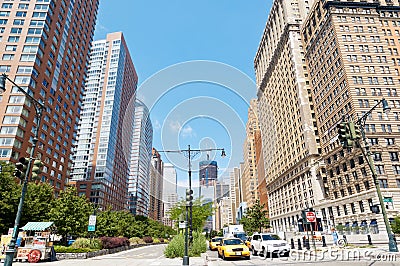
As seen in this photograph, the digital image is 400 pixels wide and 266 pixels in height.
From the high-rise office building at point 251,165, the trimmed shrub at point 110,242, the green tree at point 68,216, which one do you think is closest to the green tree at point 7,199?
the green tree at point 68,216

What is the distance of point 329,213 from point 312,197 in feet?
19.4

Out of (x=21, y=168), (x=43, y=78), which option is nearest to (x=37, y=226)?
(x=21, y=168)

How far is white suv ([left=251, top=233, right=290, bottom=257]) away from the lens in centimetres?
1941

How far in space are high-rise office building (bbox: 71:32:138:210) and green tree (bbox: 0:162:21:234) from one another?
6117 cm

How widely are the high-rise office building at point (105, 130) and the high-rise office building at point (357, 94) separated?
2608 inches

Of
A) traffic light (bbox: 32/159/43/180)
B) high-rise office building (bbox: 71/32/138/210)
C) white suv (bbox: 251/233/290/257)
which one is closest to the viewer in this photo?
traffic light (bbox: 32/159/43/180)

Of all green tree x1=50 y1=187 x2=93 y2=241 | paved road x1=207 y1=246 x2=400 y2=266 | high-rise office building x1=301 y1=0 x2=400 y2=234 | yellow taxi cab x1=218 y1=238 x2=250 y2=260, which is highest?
high-rise office building x1=301 y1=0 x2=400 y2=234

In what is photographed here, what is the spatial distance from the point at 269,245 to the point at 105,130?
103 metres

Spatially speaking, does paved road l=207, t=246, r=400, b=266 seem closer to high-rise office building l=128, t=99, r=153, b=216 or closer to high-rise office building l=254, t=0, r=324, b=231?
high-rise office building l=254, t=0, r=324, b=231

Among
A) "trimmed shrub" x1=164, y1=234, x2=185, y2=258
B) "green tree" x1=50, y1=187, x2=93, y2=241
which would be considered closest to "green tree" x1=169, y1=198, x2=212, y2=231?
"green tree" x1=50, y1=187, x2=93, y2=241

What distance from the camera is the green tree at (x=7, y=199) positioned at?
33.2 m

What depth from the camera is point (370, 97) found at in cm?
5709

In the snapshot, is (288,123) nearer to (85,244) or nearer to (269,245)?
(269,245)

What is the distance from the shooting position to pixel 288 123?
88.2 metres
